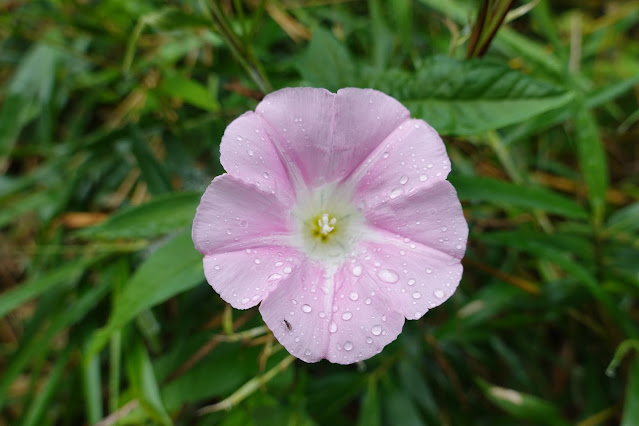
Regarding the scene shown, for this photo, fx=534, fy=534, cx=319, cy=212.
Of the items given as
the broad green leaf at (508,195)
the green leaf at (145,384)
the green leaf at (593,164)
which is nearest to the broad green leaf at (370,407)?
the green leaf at (145,384)

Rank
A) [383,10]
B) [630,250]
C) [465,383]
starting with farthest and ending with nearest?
[383,10]
[465,383]
[630,250]

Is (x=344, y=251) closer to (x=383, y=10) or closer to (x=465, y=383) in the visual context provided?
(x=465, y=383)

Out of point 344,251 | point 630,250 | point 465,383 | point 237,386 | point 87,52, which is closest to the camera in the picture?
point 344,251

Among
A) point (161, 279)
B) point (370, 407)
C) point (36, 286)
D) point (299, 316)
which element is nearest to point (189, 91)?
point (161, 279)

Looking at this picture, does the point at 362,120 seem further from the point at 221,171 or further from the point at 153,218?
the point at 221,171

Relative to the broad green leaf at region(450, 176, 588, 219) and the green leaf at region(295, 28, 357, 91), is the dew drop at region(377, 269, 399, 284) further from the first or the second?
the green leaf at region(295, 28, 357, 91)

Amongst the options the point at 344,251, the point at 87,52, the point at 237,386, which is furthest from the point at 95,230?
the point at 87,52
